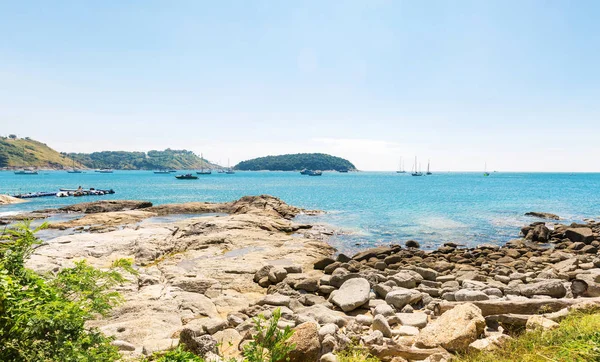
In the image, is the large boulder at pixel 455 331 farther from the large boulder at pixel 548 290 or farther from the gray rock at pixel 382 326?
the large boulder at pixel 548 290

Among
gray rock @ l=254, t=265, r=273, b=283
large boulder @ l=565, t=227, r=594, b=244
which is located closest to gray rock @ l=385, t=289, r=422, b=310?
gray rock @ l=254, t=265, r=273, b=283

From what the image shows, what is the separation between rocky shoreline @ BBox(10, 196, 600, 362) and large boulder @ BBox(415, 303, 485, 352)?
3 centimetres

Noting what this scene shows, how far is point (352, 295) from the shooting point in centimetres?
1260

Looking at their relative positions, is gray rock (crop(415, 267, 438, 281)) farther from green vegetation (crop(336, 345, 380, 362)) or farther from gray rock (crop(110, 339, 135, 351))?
gray rock (crop(110, 339, 135, 351))

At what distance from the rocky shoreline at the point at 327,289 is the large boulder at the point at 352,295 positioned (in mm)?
43

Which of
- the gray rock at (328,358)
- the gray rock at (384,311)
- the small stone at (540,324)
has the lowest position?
the gray rock at (384,311)

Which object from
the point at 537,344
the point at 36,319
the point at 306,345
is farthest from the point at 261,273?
the point at 36,319

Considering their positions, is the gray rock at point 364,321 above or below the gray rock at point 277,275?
above

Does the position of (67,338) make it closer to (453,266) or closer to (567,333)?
(567,333)

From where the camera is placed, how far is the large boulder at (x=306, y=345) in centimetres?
692

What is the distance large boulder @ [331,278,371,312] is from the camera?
12.1 meters

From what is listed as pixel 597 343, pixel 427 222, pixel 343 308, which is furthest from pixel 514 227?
pixel 597 343

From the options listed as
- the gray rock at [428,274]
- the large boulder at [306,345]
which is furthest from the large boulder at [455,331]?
the gray rock at [428,274]

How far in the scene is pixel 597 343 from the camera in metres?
4.10
